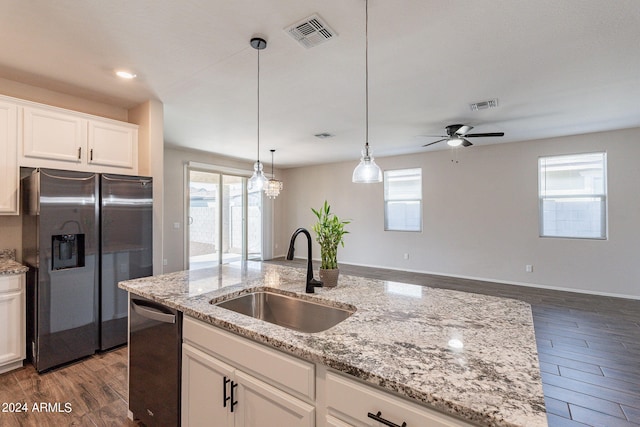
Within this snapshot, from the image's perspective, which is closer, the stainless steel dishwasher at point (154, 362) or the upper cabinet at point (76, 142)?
the stainless steel dishwasher at point (154, 362)

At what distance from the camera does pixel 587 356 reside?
2.74 m

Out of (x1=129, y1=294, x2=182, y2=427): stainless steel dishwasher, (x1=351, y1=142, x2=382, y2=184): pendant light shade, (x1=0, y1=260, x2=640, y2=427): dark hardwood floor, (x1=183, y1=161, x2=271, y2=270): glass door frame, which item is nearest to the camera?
(x1=129, y1=294, x2=182, y2=427): stainless steel dishwasher

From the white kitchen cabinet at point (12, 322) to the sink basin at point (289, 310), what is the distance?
2149mm

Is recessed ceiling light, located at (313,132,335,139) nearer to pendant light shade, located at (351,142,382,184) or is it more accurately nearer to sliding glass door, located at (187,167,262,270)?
pendant light shade, located at (351,142,382,184)

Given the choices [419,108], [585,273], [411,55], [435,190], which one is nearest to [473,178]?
[435,190]

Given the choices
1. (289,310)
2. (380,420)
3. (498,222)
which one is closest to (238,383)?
(289,310)

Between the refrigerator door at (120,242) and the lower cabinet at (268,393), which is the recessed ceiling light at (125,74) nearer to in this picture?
the refrigerator door at (120,242)

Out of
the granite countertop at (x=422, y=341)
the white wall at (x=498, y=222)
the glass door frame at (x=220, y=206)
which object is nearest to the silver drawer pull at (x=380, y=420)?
the granite countertop at (x=422, y=341)

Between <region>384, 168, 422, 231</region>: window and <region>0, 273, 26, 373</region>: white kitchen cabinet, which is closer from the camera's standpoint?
<region>0, 273, 26, 373</region>: white kitchen cabinet

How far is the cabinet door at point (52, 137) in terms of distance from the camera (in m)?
2.58

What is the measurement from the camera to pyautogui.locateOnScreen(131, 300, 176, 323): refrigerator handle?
1.57m

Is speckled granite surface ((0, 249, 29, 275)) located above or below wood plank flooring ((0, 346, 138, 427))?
above

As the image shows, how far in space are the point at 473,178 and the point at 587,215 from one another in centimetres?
183

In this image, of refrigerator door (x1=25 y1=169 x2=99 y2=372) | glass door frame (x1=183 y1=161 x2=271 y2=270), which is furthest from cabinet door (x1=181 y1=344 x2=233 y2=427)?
glass door frame (x1=183 y1=161 x2=271 y2=270)
